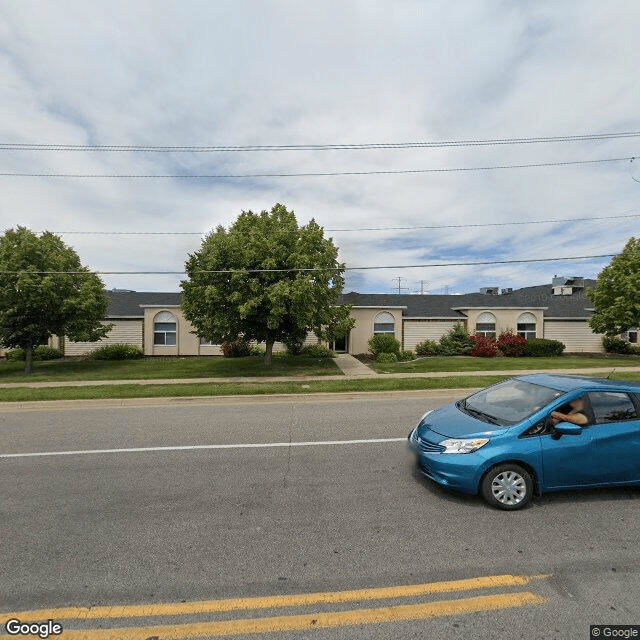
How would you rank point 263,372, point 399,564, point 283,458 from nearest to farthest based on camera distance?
point 399,564
point 283,458
point 263,372

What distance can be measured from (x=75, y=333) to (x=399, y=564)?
18664mm

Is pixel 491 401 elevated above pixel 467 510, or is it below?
above

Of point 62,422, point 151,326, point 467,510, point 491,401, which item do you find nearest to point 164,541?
point 467,510

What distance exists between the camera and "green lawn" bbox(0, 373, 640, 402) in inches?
454

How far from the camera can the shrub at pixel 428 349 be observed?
2634 cm

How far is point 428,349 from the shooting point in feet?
86.4

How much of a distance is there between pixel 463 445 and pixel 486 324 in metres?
25.4

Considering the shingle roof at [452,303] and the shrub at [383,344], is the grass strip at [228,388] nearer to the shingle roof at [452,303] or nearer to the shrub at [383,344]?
the shrub at [383,344]

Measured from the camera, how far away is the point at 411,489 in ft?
16.1

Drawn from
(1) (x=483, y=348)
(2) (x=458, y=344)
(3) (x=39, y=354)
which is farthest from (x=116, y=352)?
(1) (x=483, y=348)

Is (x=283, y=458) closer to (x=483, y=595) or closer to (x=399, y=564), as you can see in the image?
(x=399, y=564)

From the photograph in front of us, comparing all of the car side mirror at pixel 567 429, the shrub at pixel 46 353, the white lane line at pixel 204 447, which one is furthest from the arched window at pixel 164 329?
the car side mirror at pixel 567 429

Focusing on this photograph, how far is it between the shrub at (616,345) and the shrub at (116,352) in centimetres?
3135

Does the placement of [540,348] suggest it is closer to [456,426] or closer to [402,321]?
[402,321]
